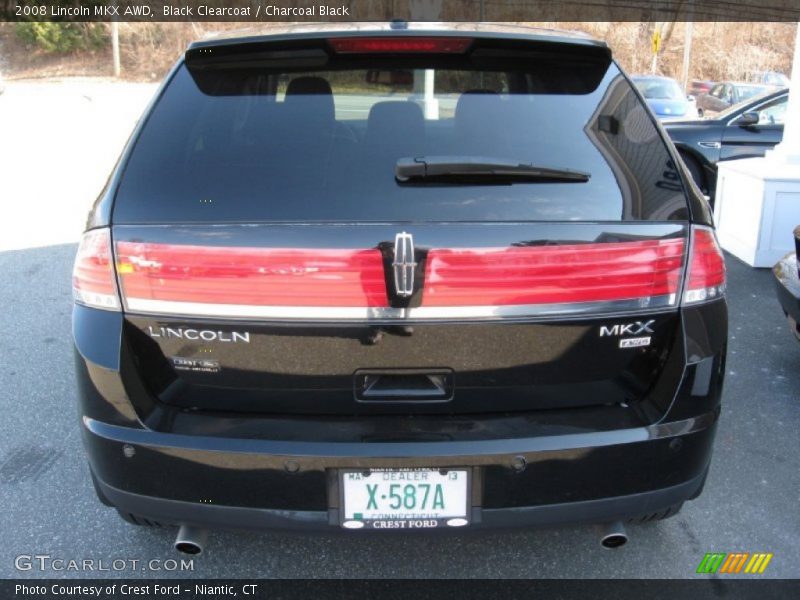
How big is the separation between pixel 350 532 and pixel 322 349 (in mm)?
521

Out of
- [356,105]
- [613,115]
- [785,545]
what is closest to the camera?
[613,115]

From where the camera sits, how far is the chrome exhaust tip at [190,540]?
7.16 ft

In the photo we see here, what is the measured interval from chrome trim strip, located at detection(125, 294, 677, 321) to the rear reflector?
12 mm

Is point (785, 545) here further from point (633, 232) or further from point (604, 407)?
point (633, 232)

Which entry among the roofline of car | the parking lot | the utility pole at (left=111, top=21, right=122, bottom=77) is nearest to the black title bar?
the utility pole at (left=111, top=21, right=122, bottom=77)

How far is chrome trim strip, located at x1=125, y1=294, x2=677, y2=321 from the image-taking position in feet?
6.17

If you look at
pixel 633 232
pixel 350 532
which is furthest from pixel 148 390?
pixel 633 232

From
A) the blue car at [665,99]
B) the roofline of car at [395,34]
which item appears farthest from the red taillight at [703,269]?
the blue car at [665,99]

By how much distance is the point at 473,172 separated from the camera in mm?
1973

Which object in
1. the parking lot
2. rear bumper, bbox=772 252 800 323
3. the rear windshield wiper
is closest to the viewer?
the rear windshield wiper

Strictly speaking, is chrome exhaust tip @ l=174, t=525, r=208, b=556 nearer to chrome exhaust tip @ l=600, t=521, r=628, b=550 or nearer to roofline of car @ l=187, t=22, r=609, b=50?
chrome exhaust tip @ l=600, t=521, r=628, b=550

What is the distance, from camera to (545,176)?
78.5 inches

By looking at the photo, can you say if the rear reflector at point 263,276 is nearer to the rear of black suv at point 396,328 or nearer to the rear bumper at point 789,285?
the rear of black suv at point 396,328

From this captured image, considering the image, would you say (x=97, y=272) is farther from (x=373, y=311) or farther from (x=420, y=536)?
(x=420, y=536)
